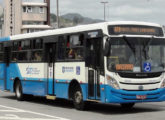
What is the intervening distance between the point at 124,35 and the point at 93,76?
1783 mm

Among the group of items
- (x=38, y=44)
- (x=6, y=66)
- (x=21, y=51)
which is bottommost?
(x=6, y=66)

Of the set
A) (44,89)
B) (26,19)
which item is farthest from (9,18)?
(44,89)

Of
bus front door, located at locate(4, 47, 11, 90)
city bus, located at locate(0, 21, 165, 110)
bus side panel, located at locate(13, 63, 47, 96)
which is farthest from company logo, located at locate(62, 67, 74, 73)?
bus front door, located at locate(4, 47, 11, 90)

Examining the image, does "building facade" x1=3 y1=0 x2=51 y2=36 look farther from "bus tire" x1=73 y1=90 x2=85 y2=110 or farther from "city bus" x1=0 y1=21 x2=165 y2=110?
"bus tire" x1=73 y1=90 x2=85 y2=110

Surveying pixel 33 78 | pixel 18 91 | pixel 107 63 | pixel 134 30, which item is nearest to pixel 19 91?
pixel 18 91

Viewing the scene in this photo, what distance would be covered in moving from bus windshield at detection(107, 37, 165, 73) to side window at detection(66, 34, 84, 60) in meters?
1.83

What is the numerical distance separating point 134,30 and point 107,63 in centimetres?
153

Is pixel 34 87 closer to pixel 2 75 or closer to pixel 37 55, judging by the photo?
pixel 37 55

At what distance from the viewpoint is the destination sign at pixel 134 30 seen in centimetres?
1581

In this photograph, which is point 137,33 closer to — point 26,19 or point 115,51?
point 115,51

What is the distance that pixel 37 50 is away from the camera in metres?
20.7

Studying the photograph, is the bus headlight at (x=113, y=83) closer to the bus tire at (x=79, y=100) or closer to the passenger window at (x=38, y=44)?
the bus tire at (x=79, y=100)

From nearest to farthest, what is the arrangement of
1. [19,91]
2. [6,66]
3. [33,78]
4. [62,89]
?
[62,89]
[33,78]
[19,91]
[6,66]

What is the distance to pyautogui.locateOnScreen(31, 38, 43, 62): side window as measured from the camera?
66.8 ft
